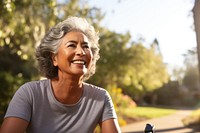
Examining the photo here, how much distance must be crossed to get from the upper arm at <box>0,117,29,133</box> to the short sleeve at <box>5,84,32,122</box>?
20mm

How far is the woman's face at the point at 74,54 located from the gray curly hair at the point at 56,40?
4 centimetres

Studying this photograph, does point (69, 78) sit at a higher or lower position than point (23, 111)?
higher

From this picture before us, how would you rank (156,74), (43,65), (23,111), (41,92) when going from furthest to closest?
(156,74)
(43,65)
(41,92)
(23,111)

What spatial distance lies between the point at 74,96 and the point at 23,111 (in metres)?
0.31

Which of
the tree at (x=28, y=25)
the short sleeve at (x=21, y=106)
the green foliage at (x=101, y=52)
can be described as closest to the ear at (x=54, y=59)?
the short sleeve at (x=21, y=106)

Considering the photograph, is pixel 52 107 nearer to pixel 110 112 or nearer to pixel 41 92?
pixel 41 92

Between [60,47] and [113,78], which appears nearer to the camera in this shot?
[60,47]

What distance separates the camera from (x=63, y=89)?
1884mm

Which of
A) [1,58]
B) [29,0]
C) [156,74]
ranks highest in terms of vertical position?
[29,0]

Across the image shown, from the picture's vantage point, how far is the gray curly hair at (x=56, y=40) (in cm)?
189

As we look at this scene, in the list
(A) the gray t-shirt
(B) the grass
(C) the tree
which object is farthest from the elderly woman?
(B) the grass

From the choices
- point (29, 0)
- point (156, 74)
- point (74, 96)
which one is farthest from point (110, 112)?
point (156, 74)

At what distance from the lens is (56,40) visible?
190cm

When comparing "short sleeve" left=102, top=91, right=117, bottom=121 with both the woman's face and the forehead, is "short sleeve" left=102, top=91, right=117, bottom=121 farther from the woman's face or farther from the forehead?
the forehead
